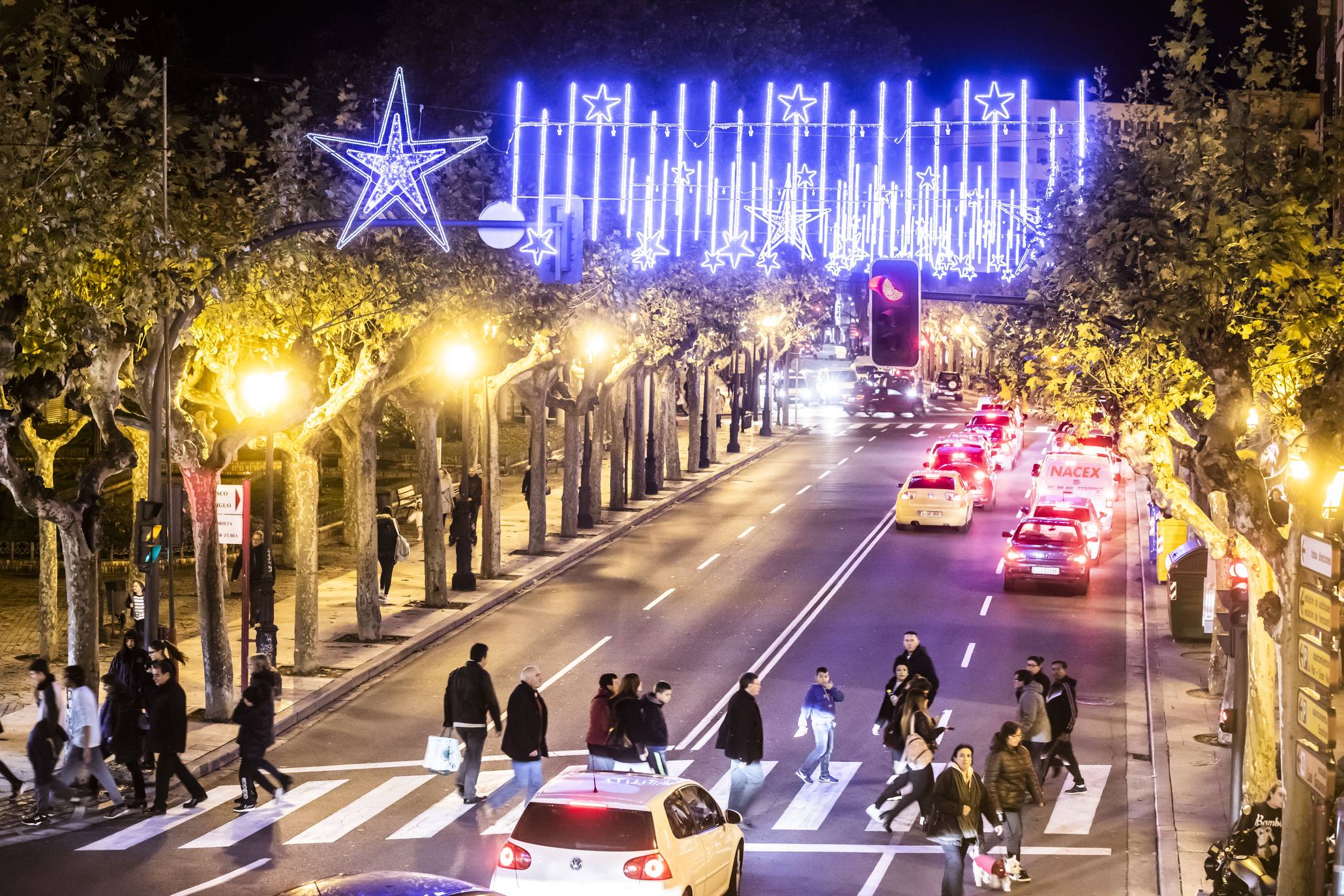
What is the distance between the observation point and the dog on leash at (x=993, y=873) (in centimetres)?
1602

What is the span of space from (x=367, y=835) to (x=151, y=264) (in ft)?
24.1

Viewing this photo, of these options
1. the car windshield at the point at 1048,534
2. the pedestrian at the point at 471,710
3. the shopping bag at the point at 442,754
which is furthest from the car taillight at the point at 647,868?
the car windshield at the point at 1048,534

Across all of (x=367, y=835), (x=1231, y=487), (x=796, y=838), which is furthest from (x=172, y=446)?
(x=1231, y=487)

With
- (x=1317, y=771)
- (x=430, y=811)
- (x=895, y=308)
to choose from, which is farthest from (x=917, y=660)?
(x=1317, y=771)

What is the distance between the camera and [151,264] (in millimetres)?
19734

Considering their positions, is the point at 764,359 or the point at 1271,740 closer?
the point at 1271,740

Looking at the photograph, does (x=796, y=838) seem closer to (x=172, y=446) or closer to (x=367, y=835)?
(x=367, y=835)

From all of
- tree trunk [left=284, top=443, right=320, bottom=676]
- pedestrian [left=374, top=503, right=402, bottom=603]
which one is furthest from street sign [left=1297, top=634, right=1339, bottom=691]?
pedestrian [left=374, top=503, right=402, bottom=603]

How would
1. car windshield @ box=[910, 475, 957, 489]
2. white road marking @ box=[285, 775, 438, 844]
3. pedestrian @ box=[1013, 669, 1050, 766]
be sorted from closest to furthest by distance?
white road marking @ box=[285, 775, 438, 844], pedestrian @ box=[1013, 669, 1050, 766], car windshield @ box=[910, 475, 957, 489]

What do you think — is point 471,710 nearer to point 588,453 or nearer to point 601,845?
point 601,845

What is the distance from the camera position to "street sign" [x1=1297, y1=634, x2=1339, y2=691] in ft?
40.1

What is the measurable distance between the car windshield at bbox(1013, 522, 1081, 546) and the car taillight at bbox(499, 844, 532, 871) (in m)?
22.1

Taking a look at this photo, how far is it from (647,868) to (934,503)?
29.2 metres

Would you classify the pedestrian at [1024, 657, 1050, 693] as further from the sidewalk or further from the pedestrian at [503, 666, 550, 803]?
the sidewalk
